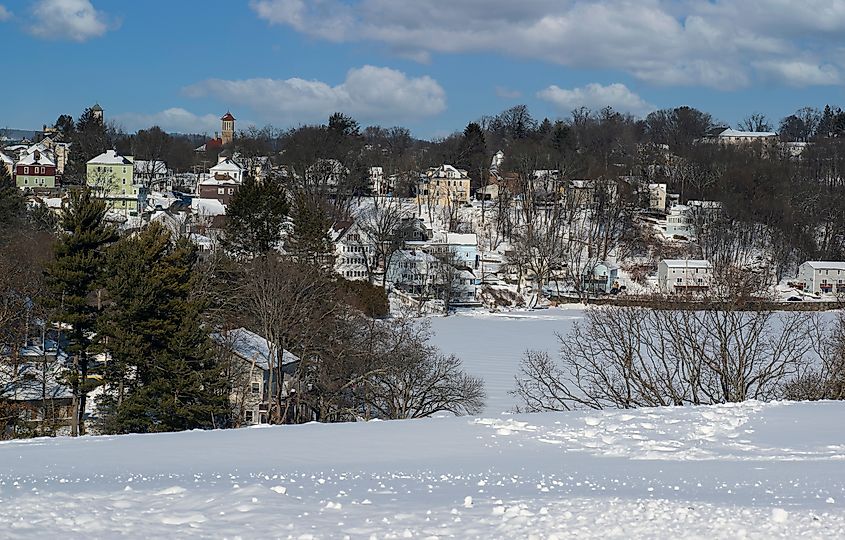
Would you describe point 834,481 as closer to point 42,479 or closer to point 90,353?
point 42,479

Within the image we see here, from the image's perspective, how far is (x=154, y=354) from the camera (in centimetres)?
2012

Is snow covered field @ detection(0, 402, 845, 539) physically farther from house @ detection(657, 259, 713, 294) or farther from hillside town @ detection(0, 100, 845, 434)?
house @ detection(657, 259, 713, 294)

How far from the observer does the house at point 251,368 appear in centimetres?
2411

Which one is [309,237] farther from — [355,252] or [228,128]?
[228,128]

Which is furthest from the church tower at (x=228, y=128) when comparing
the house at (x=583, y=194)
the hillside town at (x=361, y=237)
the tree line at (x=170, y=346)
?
the tree line at (x=170, y=346)

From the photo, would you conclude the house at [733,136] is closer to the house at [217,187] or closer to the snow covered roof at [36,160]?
the house at [217,187]

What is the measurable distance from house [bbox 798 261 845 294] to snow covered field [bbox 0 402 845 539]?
49836 mm

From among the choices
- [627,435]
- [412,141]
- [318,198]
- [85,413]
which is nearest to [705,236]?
[318,198]

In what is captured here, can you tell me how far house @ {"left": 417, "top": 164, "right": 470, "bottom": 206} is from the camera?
2940 inches

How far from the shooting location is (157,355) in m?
19.9

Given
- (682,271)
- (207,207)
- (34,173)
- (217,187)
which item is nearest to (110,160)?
(34,173)

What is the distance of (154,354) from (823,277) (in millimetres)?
49738

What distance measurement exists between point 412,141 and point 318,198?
42703 mm

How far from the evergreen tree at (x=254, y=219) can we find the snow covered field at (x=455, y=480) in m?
30.9
